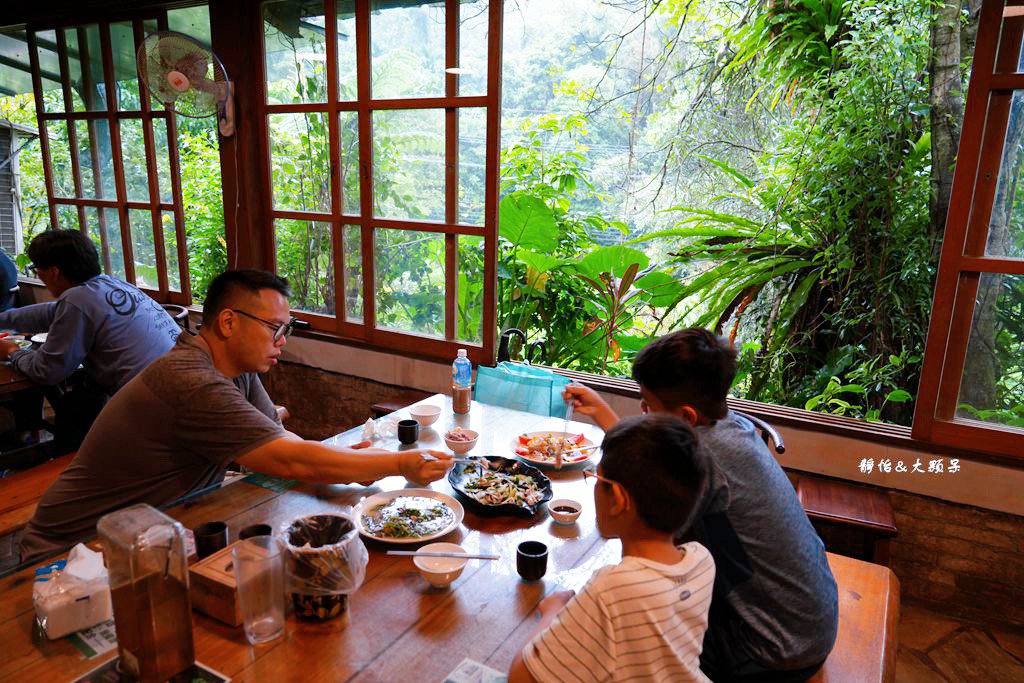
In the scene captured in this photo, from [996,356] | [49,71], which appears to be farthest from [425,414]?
[49,71]

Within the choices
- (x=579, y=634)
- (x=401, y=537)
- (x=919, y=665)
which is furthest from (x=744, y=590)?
(x=919, y=665)

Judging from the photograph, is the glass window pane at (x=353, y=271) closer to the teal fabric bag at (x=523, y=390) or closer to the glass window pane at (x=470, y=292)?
the glass window pane at (x=470, y=292)

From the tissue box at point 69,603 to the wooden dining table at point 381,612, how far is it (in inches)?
1.3

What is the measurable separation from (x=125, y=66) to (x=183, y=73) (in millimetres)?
1213

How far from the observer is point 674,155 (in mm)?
5441

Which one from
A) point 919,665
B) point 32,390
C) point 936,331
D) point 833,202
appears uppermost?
point 833,202

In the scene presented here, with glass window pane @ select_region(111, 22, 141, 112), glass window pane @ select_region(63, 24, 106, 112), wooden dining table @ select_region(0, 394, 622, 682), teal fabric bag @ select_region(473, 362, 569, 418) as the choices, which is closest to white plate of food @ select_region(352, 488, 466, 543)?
wooden dining table @ select_region(0, 394, 622, 682)

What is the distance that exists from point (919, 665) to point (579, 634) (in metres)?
2.04

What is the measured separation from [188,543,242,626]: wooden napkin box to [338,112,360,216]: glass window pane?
2543 mm

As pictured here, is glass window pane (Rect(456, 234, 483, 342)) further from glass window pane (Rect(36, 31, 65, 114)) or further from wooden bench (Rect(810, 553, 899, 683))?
glass window pane (Rect(36, 31, 65, 114))

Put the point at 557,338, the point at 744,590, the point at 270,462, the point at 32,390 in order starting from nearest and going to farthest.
A: the point at 744,590 < the point at 270,462 < the point at 32,390 < the point at 557,338

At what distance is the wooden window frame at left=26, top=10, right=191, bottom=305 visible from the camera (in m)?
4.14

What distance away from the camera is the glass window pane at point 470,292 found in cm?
338

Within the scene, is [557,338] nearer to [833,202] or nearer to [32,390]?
[833,202]
